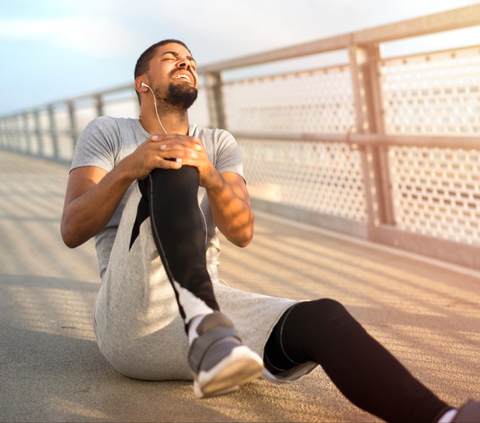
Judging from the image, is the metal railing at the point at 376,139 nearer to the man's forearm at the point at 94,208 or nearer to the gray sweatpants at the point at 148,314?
the man's forearm at the point at 94,208

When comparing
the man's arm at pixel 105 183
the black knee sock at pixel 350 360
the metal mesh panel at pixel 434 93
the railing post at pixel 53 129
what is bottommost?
the black knee sock at pixel 350 360

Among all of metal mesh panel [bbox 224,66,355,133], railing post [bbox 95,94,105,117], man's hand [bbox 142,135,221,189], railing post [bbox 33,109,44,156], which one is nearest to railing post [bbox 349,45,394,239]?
metal mesh panel [bbox 224,66,355,133]

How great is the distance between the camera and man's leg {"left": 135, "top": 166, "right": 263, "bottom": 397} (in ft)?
4.74

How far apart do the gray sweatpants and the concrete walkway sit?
97 millimetres

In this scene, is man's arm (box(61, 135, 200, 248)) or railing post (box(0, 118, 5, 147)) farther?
railing post (box(0, 118, 5, 147))

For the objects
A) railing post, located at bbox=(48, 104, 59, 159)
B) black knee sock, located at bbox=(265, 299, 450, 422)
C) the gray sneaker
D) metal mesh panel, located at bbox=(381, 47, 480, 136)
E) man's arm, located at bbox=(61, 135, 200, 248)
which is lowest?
black knee sock, located at bbox=(265, 299, 450, 422)

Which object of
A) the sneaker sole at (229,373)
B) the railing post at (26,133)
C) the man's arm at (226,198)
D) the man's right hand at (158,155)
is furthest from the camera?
the railing post at (26,133)

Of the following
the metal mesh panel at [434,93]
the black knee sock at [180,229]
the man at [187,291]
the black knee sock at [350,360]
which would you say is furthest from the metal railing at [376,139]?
the black knee sock at [350,360]

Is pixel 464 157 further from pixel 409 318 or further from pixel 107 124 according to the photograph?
pixel 107 124

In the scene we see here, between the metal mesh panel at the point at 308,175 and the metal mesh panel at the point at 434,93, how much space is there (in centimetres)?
52

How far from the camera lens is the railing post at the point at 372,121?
13.6 ft

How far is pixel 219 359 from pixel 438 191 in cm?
268

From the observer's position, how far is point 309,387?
2.04 m

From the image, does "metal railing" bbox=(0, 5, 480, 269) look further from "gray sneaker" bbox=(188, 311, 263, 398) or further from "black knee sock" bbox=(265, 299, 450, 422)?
"gray sneaker" bbox=(188, 311, 263, 398)
